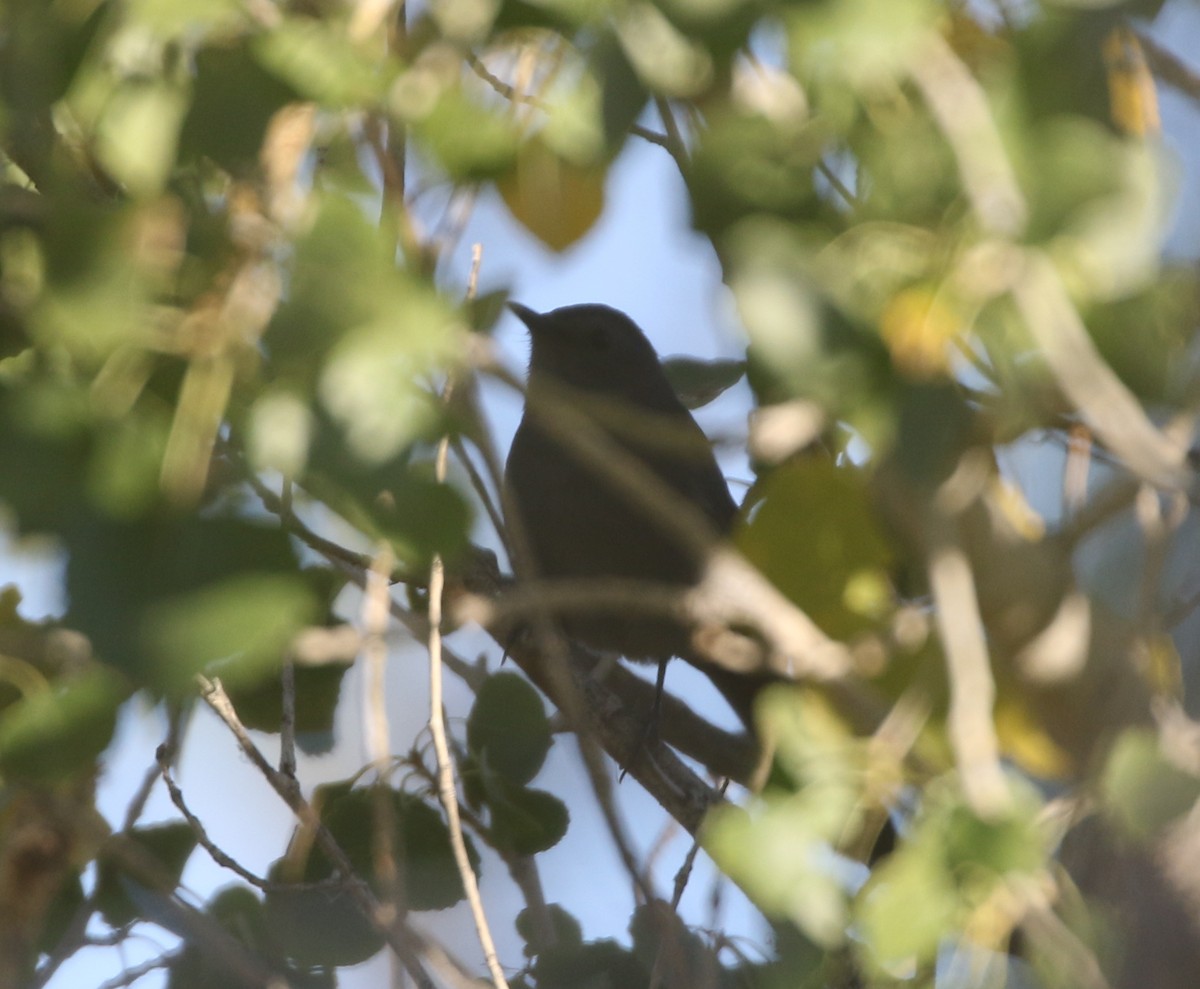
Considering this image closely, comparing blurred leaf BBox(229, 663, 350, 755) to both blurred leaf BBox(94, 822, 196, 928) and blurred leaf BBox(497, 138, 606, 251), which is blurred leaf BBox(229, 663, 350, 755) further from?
blurred leaf BBox(497, 138, 606, 251)

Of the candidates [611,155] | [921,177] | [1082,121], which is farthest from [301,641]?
[1082,121]

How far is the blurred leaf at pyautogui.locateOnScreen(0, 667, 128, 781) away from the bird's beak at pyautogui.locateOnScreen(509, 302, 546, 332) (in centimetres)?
408

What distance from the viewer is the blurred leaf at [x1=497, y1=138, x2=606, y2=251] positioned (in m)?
1.56

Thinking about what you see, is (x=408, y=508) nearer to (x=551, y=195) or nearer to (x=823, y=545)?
(x=551, y=195)

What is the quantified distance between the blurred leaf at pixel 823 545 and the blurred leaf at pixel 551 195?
50 centimetres

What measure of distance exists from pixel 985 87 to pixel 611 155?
1.12ft

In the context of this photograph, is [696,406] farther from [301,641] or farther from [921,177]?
[921,177]

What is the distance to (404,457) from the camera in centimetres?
115

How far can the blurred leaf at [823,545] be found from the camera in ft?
6.31

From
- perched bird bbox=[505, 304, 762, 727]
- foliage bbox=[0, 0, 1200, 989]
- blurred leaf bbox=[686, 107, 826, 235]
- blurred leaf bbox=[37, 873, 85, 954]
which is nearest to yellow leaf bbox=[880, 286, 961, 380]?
foliage bbox=[0, 0, 1200, 989]

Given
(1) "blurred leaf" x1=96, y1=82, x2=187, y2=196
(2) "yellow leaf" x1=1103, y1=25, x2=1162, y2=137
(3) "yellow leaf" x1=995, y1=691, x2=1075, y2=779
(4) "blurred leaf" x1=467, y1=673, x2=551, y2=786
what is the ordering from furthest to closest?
(4) "blurred leaf" x1=467, y1=673, x2=551, y2=786 → (3) "yellow leaf" x1=995, y1=691, x2=1075, y2=779 → (2) "yellow leaf" x1=1103, y1=25, x2=1162, y2=137 → (1) "blurred leaf" x1=96, y1=82, x2=187, y2=196

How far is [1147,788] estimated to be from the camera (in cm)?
127

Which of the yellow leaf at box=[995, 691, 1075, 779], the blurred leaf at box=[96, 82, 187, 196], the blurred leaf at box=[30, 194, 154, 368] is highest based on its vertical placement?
the blurred leaf at box=[96, 82, 187, 196]

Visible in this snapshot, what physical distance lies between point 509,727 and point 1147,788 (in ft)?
6.25
